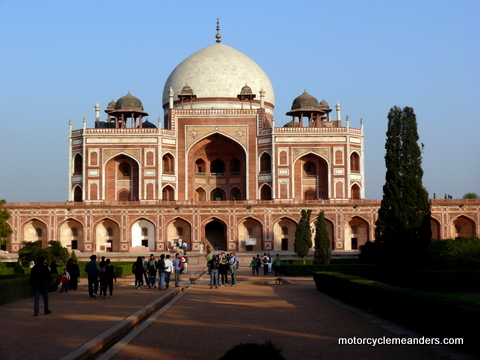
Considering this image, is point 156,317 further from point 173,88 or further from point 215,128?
point 173,88

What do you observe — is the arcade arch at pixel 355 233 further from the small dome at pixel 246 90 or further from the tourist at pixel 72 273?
the tourist at pixel 72 273

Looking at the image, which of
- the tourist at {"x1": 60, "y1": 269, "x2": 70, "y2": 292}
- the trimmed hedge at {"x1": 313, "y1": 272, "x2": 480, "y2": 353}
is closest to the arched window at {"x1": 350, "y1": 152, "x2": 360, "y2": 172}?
the tourist at {"x1": 60, "y1": 269, "x2": 70, "y2": 292}

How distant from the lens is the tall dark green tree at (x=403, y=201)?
17484mm

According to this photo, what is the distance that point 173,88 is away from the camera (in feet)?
168

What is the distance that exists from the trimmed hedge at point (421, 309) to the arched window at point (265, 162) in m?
31.7

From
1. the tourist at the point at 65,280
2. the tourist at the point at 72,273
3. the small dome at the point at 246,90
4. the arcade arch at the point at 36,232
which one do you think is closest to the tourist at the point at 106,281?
the tourist at the point at 65,280

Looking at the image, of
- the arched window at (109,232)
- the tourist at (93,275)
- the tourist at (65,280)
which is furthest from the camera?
the arched window at (109,232)

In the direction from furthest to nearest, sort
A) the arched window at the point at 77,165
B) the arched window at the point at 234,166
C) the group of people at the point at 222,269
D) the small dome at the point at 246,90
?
the arched window at the point at 234,166 → the small dome at the point at 246,90 → the arched window at the point at 77,165 → the group of people at the point at 222,269

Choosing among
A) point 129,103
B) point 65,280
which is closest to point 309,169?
point 129,103

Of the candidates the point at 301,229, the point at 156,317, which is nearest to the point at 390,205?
the point at 156,317

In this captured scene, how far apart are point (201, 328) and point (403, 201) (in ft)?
31.3

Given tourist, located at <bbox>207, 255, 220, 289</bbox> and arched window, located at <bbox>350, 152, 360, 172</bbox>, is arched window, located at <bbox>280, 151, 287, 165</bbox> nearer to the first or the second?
arched window, located at <bbox>350, 152, 360, 172</bbox>

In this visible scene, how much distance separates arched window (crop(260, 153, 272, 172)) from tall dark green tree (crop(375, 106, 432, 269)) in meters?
26.4

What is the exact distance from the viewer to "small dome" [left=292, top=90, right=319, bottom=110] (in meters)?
46.6
